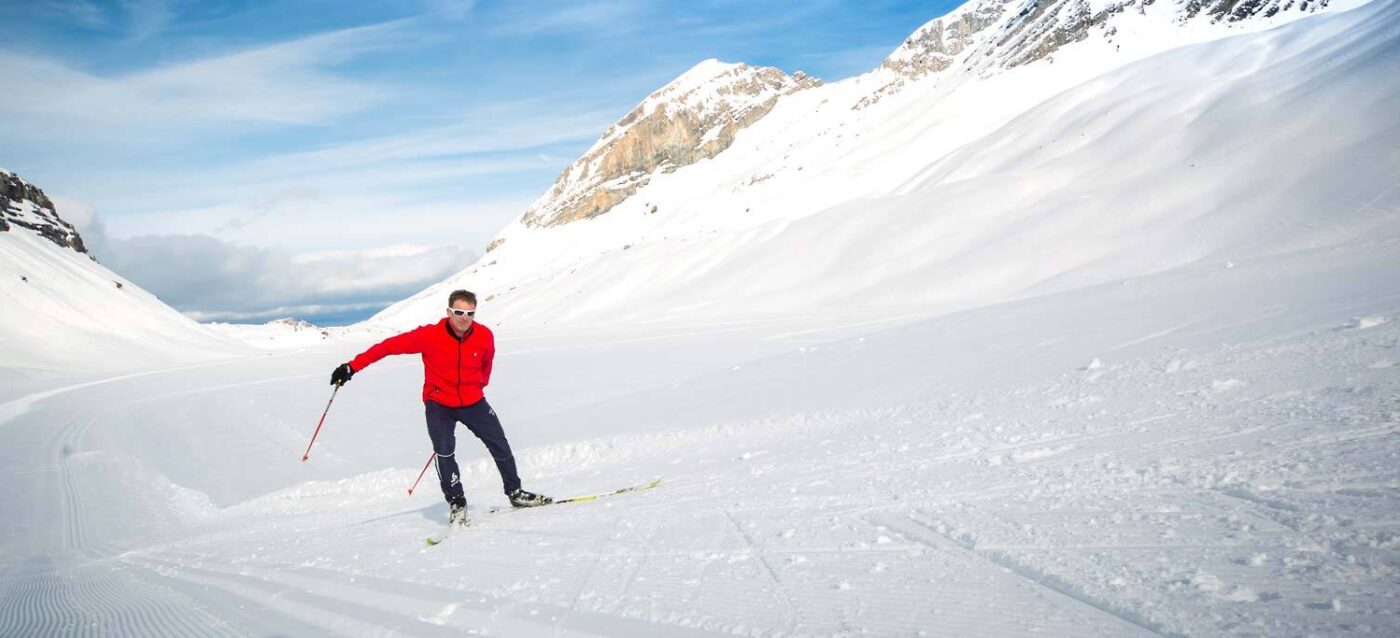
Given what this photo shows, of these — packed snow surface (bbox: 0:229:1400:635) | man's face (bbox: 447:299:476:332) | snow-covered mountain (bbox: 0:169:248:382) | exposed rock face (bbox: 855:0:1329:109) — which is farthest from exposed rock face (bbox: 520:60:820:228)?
man's face (bbox: 447:299:476:332)

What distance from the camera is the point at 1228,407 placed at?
4.99m

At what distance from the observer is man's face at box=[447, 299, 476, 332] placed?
5730 mm

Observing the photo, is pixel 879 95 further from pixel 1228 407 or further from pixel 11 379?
pixel 1228 407

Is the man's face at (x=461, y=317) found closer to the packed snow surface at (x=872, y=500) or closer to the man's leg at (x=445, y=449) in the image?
the man's leg at (x=445, y=449)

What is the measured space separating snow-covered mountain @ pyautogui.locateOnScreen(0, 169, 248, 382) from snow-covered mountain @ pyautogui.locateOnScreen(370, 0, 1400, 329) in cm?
1723

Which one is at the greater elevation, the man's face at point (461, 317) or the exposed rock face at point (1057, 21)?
the exposed rock face at point (1057, 21)

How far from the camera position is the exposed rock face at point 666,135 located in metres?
162

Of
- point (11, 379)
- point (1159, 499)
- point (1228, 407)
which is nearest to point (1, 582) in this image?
point (1159, 499)

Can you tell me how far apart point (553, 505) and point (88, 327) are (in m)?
42.8

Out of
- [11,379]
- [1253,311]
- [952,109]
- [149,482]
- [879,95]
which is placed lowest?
[1253,311]

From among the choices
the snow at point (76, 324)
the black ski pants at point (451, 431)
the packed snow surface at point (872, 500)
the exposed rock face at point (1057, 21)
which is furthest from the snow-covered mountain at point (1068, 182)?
the snow at point (76, 324)

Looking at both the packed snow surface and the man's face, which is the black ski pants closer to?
the packed snow surface

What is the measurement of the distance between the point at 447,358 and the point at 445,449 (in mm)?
807

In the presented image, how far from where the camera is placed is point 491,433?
6.23 meters
